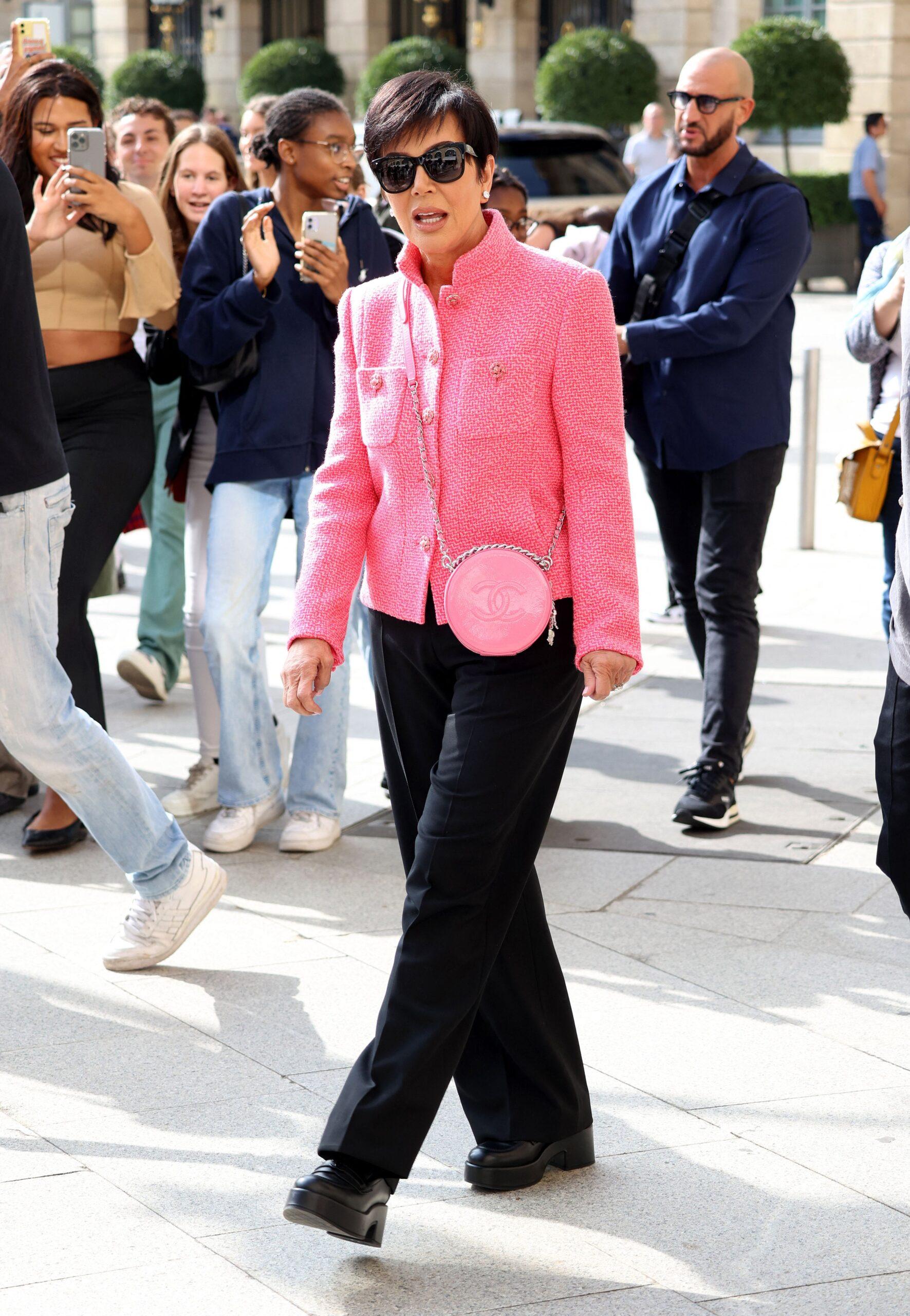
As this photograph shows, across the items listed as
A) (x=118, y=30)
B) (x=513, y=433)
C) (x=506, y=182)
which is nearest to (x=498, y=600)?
(x=513, y=433)

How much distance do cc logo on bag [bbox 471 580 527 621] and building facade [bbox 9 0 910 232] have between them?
65.8ft

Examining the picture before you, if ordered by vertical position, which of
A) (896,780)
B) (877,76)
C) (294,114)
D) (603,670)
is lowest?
(896,780)

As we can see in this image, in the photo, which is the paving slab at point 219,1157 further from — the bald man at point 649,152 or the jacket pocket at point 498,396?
the bald man at point 649,152

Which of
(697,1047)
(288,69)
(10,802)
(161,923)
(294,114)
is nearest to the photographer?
(697,1047)

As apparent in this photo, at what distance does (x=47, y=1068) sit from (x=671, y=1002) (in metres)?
1.43

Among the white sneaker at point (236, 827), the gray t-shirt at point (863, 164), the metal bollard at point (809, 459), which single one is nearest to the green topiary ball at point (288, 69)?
the gray t-shirt at point (863, 164)

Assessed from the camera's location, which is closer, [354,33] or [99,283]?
[99,283]

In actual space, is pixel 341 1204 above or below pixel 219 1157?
above

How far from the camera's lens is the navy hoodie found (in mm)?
5266

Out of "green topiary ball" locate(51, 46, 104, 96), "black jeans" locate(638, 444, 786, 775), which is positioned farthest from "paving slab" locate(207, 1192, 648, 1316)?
"green topiary ball" locate(51, 46, 104, 96)

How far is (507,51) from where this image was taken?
3406 centimetres

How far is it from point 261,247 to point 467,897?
2623mm

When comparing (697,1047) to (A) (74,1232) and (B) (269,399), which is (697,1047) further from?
(B) (269,399)

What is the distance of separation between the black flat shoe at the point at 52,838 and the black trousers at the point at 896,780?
283cm
